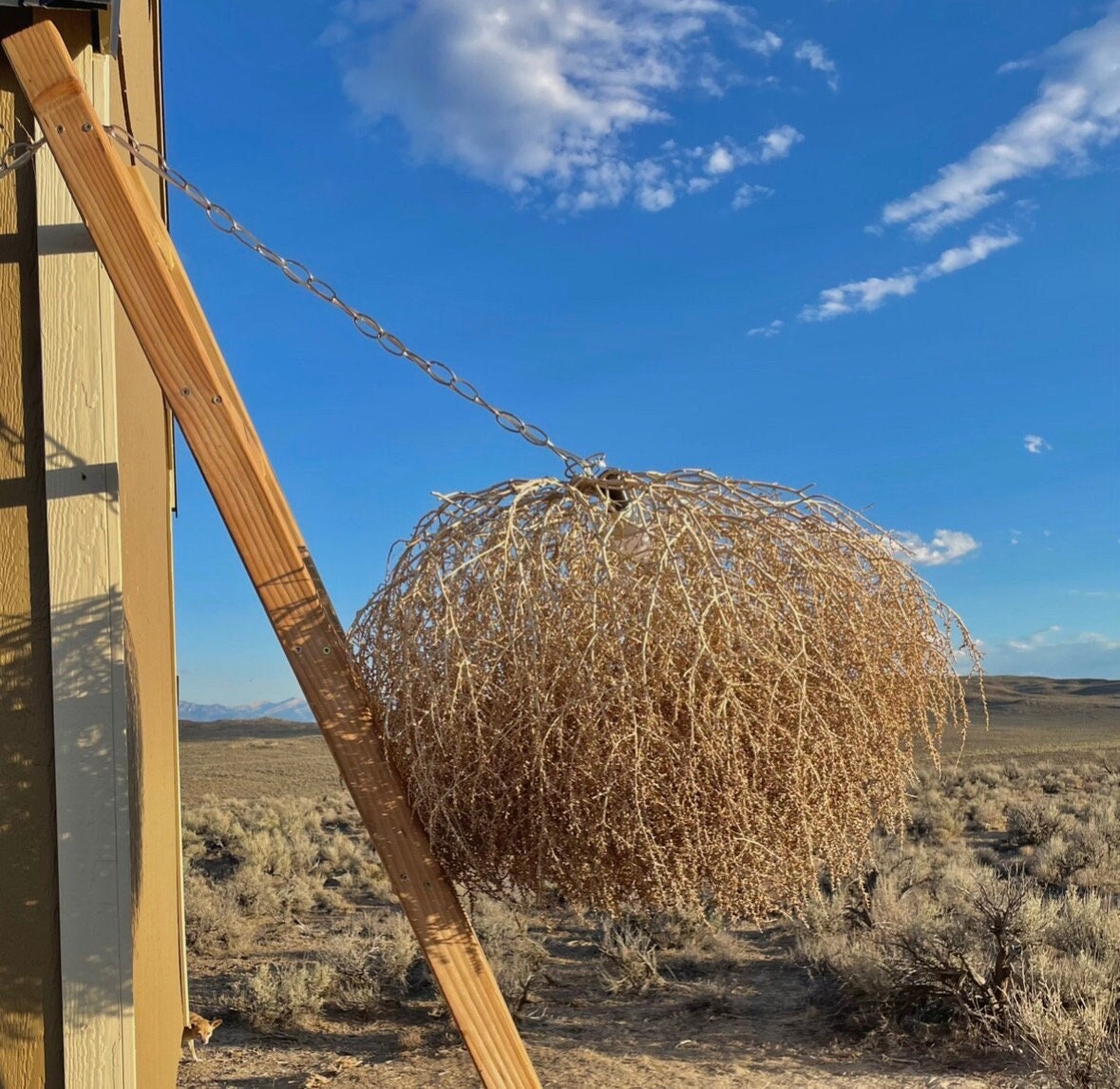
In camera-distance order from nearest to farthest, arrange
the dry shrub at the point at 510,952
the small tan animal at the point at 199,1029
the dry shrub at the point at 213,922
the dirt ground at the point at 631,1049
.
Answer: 1. the small tan animal at the point at 199,1029
2. the dirt ground at the point at 631,1049
3. the dry shrub at the point at 510,952
4. the dry shrub at the point at 213,922

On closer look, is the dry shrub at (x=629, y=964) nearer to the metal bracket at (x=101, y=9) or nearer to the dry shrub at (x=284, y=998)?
the dry shrub at (x=284, y=998)

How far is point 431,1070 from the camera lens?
6539 mm

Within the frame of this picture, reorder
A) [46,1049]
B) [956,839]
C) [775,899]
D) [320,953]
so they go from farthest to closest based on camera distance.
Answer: [956,839]
[320,953]
[46,1049]
[775,899]

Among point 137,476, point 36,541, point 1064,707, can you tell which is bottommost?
point 1064,707

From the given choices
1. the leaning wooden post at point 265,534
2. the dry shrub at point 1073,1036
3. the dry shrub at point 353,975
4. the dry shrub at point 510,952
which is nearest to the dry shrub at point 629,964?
the dry shrub at point 510,952

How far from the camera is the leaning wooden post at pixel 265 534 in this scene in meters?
2.76

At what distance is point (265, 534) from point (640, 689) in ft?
3.77

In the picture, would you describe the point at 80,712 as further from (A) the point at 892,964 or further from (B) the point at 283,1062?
(A) the point at 892,964

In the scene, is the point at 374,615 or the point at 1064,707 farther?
the point at 1064,707

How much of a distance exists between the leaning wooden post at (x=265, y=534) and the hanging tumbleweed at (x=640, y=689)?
0.35ft

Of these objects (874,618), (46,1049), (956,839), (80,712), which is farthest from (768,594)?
(956,839)

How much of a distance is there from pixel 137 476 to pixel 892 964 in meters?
5.84

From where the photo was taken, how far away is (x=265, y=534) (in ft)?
9.29

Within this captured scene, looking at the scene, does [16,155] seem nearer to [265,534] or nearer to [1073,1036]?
[265,534]
